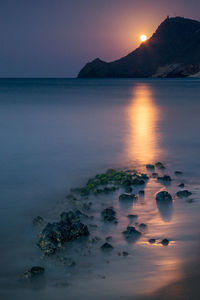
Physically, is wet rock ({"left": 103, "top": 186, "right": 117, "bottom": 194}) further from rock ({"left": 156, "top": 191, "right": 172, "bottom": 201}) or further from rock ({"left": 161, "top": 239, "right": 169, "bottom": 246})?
rock ({"left": 161, "top": 239, "right": 169, "bottom": 246})

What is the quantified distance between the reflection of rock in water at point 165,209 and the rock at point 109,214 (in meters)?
1.18

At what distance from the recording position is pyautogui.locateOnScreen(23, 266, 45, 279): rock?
19.8 feet

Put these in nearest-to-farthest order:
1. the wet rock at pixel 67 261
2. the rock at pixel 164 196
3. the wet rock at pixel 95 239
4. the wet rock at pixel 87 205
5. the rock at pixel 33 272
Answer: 1. the rock at pixel 33 272
2. the wet rock at pixel 67 261
3. the wet rock at pixel 95 239
4. the wet rock at pixel 87 205
5. the rock at pixel 164 196

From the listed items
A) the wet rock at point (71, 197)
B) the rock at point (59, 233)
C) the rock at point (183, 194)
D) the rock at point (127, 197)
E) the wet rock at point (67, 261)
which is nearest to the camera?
the wet rock at point (67, 261)

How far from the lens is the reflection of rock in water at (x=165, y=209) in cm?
850

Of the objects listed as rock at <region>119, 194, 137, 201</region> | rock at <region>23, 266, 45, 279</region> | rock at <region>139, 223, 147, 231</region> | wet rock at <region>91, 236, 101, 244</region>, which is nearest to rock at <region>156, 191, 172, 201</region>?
rock at <region>119, 194, 137, 201</region>

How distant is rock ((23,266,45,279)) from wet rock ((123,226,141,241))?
2030 mm

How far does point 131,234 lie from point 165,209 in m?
1.76

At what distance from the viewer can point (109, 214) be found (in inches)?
339

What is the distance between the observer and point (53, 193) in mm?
10805

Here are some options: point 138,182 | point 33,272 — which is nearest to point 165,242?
point 33,272

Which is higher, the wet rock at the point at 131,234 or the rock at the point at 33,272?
the wet rock at the point at 131,234

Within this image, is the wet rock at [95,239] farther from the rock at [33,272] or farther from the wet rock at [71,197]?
the wet rock at [71,197]

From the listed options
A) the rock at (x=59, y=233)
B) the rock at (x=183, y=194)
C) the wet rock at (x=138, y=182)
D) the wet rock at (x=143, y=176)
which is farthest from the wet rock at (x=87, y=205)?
the wet rock at (x=143, y=176)
